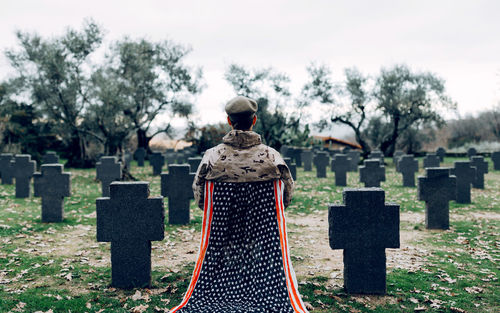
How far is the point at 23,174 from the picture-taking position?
1255cm

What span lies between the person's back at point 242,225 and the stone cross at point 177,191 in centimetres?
510

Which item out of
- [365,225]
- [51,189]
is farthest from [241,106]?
[51,189]

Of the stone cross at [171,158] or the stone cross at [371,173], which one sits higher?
the stone cross at [171,158]

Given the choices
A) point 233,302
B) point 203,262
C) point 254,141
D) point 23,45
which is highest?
point 23,45

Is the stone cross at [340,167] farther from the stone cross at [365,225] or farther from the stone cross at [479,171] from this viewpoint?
the stone cross at [365,225]

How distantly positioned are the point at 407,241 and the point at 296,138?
25.2 metres

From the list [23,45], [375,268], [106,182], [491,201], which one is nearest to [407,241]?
[375,268]

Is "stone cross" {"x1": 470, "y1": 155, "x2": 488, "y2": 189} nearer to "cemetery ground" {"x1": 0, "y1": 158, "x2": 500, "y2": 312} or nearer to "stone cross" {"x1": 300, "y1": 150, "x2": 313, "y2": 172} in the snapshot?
"cemetery ground" {"x1": 0, "y1": 158, "x2": 500, "y2": 312}

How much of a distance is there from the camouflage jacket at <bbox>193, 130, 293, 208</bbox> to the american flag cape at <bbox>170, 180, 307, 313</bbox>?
89 millimetres

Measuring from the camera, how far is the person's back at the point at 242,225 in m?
3.76

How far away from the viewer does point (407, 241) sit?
7.52 metres

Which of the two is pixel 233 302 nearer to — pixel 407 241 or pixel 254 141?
pixel 254 141

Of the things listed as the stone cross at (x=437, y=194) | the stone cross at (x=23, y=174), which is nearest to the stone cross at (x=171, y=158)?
the stone cross at (x=23, y=174)

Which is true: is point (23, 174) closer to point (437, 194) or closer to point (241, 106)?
point (241, 106)
